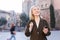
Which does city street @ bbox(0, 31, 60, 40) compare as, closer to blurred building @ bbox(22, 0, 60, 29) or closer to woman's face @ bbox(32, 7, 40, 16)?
blurred building @ bbox(22, 0, 60, 29)

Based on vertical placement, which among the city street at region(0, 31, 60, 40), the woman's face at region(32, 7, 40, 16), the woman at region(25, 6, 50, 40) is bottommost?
the city street at region(0, 31, 60, 40)

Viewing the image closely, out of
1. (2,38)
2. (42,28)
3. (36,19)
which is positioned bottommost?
(2,38)

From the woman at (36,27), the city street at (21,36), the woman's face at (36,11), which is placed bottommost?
the city street at (21,36)

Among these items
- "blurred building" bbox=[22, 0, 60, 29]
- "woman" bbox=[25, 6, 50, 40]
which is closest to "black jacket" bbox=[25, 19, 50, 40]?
"woman" bbox=[25, 6, 50, 40]

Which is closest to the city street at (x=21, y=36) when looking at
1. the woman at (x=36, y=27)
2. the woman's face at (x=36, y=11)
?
the woman at (x=36, y=27)

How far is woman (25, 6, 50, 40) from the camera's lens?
5.09 ft

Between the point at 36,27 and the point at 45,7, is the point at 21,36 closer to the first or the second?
the point at 36,27

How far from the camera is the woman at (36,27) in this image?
5.09 feet

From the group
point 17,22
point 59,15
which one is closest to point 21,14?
point 17,22

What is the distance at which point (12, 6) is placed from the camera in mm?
1645

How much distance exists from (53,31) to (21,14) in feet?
1.45

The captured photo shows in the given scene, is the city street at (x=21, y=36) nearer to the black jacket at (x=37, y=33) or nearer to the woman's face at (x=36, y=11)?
the black jacket at (x=37, y=33)

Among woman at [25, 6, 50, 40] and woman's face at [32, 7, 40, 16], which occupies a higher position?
woman's face at [32, 7, 40, 16]

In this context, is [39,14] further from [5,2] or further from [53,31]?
[5,2]
